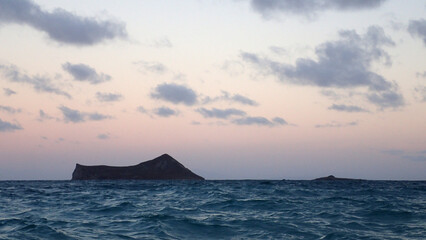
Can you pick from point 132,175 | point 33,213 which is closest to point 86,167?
point 132,175

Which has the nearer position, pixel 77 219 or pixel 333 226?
pixel 333 226

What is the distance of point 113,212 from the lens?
25703 millimetres

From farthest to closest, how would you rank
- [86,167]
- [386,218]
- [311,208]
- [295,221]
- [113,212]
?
[86,167] < [311,208] < [113,212] < [386,218] < [295,221]

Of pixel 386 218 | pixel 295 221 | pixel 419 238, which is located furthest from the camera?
pixel 386 218

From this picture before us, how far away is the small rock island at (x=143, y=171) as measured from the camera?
571 ft

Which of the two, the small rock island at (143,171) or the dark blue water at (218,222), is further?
the small rock island at (143,171)

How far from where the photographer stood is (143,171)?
18062 cm

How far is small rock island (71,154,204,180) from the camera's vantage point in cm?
17412

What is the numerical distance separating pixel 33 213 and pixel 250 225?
14701mm

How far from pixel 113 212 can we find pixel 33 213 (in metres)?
5.30

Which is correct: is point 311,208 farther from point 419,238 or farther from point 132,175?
point 132,175

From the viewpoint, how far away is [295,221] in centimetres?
2184

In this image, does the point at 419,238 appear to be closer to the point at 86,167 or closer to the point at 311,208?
the point at 311,208

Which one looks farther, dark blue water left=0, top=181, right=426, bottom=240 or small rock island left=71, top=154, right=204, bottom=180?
small rock island left=71, top=154, right=204, bottom=180
